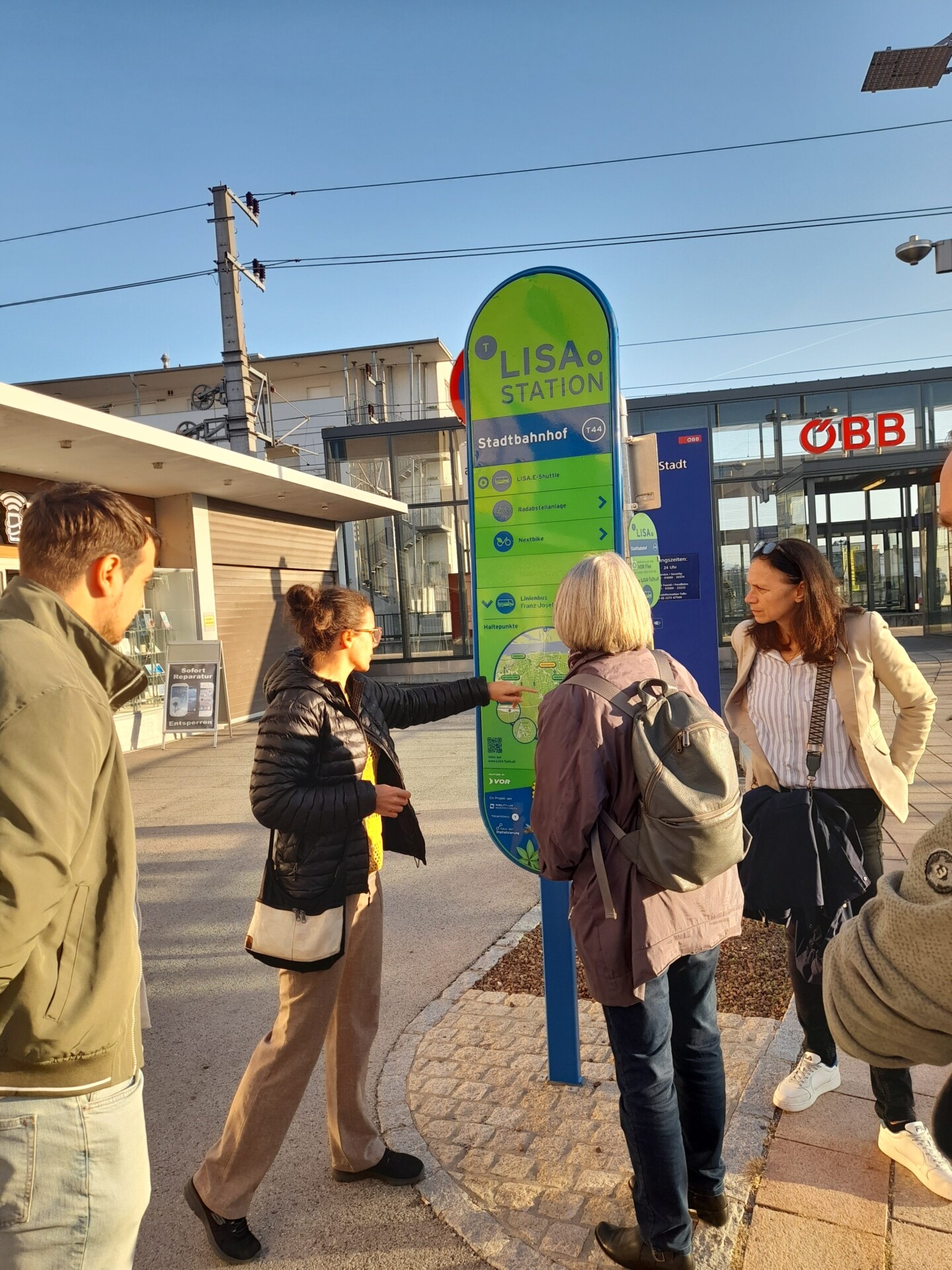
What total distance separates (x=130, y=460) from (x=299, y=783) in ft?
32.2

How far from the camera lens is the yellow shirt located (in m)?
2.75

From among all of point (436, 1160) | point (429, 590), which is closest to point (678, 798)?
point (436, 1160)

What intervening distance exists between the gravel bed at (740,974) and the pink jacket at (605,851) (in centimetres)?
181

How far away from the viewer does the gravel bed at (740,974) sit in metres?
3.84

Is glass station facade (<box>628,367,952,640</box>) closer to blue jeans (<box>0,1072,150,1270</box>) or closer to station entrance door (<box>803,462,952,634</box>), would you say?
station entrance door (<box>803,462,952,634</box>)

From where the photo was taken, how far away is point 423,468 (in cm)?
2092

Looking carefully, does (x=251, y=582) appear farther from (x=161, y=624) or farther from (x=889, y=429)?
(x=889, y=429)

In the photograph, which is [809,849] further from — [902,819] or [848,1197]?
[848,1197]

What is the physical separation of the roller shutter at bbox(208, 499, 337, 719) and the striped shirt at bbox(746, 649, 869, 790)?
11.6m

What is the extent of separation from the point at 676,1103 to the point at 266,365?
1250 inches

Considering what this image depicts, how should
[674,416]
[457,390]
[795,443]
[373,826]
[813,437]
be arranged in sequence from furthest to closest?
[674,416] → [795,443] → [813,437] → [457,390] → [373,826]

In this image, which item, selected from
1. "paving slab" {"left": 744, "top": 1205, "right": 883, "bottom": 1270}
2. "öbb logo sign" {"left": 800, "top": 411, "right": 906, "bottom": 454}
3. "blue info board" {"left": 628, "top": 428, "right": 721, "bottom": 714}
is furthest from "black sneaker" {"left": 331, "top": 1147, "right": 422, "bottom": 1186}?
"öbb logo sign" {"left": 800, "top": 411, "right": 906, "bottom": 454}

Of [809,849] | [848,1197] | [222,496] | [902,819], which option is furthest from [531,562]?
[222,496]

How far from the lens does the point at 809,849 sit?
2.84 meters
